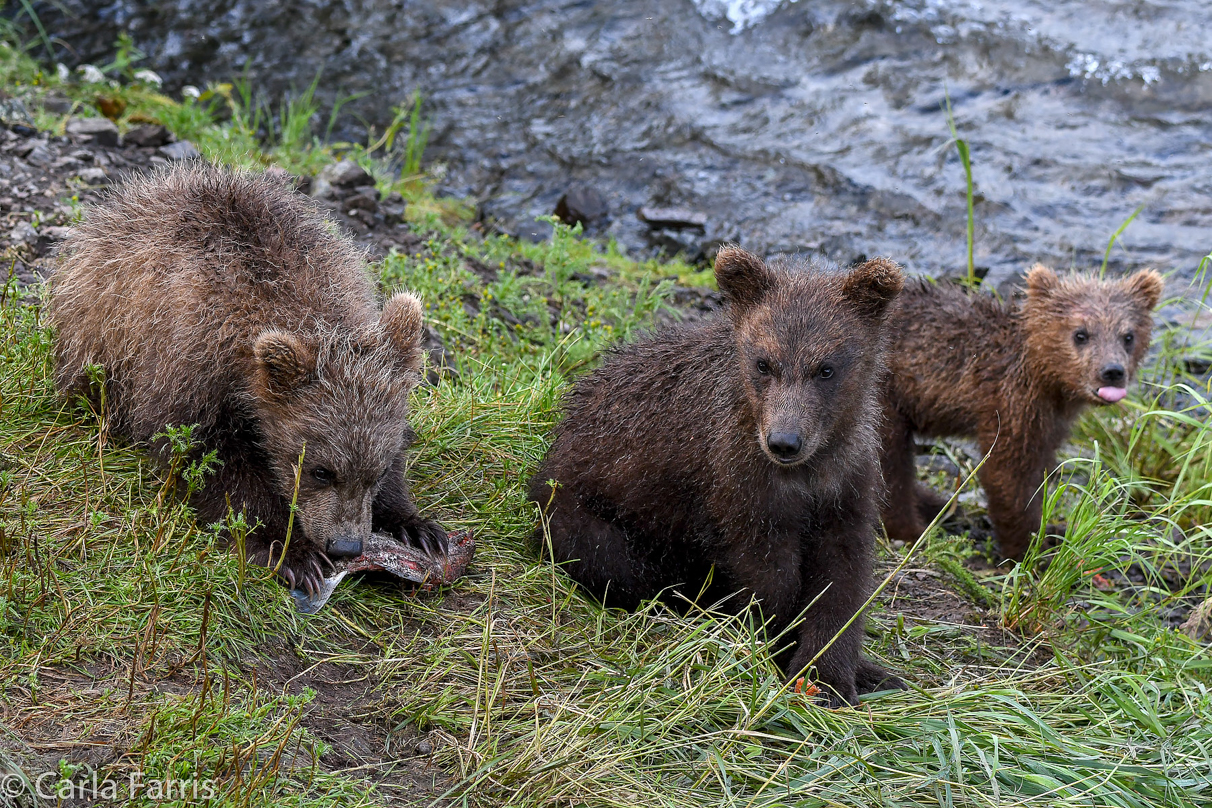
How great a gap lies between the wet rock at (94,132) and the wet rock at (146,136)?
5.0 inches

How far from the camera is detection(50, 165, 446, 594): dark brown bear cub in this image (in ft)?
15.1

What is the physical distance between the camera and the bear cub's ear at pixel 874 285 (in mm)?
4586

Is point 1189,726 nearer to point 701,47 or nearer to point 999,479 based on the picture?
point 999,479

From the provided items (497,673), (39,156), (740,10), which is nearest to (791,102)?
(740,10)

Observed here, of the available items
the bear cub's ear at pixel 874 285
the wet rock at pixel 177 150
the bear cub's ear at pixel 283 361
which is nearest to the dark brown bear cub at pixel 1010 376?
the bear cub's ear at pixel 874 285

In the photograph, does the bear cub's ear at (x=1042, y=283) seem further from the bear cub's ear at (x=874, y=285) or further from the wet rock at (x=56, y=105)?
the wet rock at (x=56, y=105)

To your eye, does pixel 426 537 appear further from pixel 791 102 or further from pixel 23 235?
pixel 791 102

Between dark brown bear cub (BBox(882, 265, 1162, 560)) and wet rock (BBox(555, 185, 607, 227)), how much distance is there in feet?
11.8

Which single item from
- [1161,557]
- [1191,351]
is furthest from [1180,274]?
[1161,557]

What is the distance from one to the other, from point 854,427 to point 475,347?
9.64 feet

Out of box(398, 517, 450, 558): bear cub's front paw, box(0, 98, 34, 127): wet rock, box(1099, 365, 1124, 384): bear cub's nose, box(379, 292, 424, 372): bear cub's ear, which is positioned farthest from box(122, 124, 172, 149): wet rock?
box(1099, 365, 1124, 384): bear cub's nose

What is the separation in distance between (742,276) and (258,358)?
201cm

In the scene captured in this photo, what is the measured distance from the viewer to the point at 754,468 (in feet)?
15.6

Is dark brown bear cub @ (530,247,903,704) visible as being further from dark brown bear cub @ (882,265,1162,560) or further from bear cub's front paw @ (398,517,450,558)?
dark brown bear cub @ (882,265,1162,560)
